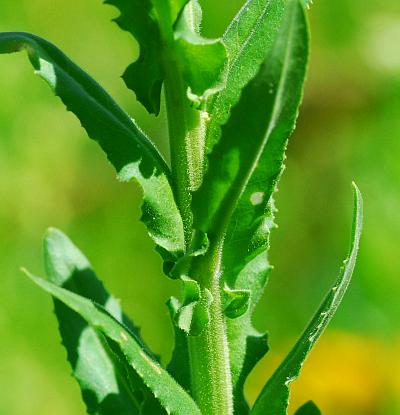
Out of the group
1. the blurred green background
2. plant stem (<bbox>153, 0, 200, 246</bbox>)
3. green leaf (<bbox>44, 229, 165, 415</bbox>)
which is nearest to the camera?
plant stem (<bbox>153, 0, 200, 246</bbox>)

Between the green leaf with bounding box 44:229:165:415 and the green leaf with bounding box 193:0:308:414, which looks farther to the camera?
the green leaf with bounding box 44:229:165:415

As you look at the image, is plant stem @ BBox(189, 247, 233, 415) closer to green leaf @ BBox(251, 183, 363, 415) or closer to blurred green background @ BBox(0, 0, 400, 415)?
green leaf @ BBox(251, 183, 363, 415)

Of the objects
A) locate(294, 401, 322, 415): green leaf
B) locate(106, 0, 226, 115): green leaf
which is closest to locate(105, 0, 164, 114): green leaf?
locate(106, 0, 226, 115): green leaf

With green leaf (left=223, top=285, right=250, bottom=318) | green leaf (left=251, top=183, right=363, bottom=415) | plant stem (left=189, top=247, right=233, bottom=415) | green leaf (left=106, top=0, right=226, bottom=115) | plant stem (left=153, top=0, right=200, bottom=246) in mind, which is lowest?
green leaf (left=251, top=183, right=363, bottom=415)

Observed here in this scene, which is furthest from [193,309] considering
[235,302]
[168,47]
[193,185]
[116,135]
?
[168,47]

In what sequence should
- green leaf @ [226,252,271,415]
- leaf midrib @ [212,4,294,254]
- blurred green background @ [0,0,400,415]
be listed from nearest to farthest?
leaf midrib @ [212,4,294,254] → green leaf @ [226,252,271,415] → blurred green background @ [0,0,400,415]

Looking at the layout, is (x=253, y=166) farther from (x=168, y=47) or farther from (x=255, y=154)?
(x=168, y=47)

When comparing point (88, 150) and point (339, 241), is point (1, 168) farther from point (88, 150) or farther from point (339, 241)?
point (339, 241)
